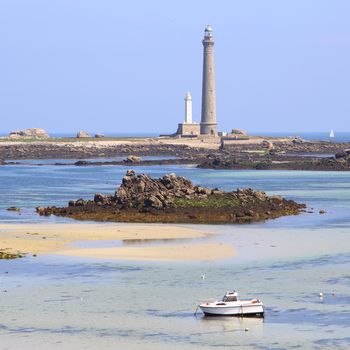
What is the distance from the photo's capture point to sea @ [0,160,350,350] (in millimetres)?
24344

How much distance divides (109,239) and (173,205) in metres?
8.88

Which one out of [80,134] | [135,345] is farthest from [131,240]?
[80,134]

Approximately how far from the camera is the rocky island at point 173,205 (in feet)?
154

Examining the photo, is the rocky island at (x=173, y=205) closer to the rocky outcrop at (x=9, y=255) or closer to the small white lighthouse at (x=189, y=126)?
the rocky outcrop at (x=9, y=255)

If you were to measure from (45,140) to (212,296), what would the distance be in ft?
374

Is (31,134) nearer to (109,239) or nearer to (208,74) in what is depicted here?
(208,74)

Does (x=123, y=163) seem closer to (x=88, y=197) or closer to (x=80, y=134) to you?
(x=88, y=197)

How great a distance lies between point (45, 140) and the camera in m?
141

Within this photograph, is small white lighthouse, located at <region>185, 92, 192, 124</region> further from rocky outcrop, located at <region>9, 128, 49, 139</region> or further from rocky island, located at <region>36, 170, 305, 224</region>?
rocky island, located at <region>36, 170, 305, 224</region>

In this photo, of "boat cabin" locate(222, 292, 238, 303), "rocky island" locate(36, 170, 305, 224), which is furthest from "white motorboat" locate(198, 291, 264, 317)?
"rocky island" locate(36, 170, 305, 224)

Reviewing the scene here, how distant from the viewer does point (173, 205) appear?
4844cm

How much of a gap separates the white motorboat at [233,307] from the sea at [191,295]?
8.3 inches

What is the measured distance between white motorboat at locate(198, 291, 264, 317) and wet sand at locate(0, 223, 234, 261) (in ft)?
28.1

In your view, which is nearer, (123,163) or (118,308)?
(118,308)
